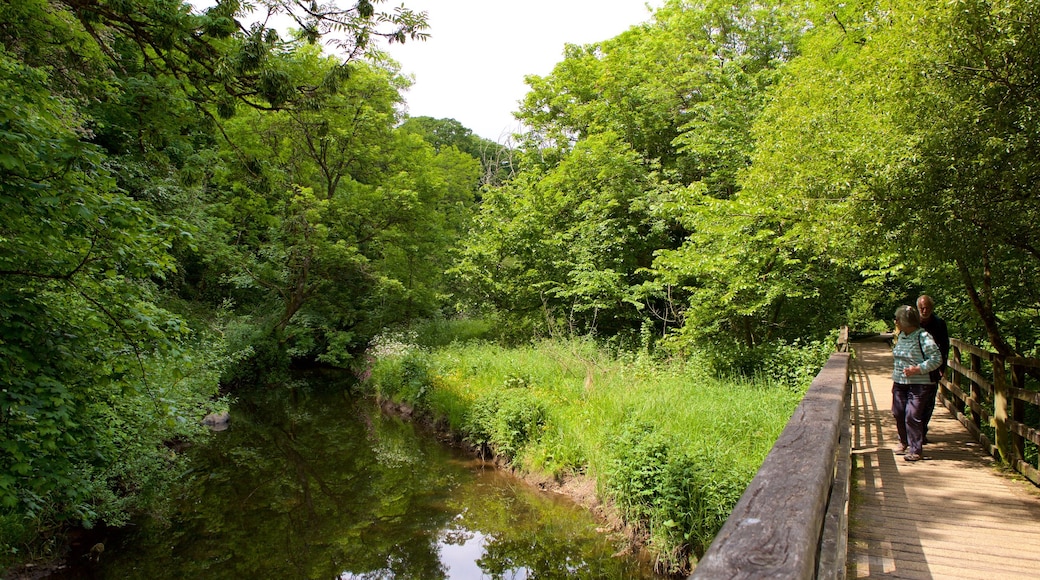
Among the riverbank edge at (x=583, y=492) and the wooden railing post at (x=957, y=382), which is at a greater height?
the wooden railing post at (x=957, y=382)

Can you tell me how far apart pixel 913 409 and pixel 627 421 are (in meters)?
3.78

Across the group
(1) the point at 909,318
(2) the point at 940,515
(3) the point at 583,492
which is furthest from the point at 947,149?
(3) the point at 583,492

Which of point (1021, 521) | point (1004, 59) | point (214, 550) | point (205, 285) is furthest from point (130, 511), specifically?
point (205, 285)

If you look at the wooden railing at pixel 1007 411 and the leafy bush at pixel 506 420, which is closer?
the wooden railing at pixel 1007 411

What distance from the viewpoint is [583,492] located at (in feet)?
26.9

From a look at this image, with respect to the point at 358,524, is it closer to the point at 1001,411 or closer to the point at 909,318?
the point at 909,318

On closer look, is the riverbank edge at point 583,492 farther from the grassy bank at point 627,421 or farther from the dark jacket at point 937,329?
the dark jacket at point 937,329

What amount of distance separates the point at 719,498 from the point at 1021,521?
8.56 ft

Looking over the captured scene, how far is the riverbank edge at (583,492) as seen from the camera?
6.74 metres

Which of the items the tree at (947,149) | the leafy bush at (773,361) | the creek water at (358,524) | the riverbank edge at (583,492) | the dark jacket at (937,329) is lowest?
the creek water at (358,524)

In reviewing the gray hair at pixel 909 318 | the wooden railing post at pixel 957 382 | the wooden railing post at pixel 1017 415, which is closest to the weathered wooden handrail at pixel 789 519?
the gray hair at pixel 909 318

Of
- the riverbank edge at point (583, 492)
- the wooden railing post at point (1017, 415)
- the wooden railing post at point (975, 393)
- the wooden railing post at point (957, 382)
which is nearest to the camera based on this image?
the wooden railing post at point (1017, 415)

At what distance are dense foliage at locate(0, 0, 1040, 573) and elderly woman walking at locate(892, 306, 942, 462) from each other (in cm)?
86

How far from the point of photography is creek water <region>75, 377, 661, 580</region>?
22.7ft
